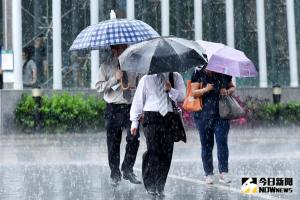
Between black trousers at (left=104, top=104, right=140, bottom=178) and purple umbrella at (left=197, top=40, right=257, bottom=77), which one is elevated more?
purple umbrella at (left=197, top=40, right=257, bottom=77)

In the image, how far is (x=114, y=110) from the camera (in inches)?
450

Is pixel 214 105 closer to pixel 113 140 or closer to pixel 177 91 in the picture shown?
pixel 113 140

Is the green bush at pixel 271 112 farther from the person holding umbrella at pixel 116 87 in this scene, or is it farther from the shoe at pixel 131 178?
the shoe at pixel 131 178

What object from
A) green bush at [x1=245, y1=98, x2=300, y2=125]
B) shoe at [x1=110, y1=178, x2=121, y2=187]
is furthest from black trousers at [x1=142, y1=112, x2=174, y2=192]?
green bush at [x1=245, y1=98, x2=300, y2=125]

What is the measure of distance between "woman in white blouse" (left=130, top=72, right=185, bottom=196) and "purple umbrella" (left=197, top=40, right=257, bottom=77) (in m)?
1.43

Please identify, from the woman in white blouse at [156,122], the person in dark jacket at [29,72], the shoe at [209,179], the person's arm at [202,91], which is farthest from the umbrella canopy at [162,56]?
the person in dark jacket at [29,72]

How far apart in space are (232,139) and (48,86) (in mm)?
7027

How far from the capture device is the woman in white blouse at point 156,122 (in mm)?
9727

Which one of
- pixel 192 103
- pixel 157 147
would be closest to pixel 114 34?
pixel 192 103

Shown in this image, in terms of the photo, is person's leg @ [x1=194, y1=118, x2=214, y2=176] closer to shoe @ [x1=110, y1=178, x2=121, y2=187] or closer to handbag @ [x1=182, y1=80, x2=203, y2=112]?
handbag @ [x1=182, y1=80, x2=203, y2=112]

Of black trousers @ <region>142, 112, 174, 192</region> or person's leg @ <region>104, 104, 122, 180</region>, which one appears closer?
black trousers @ <region>142, 112, 174, 192</region>

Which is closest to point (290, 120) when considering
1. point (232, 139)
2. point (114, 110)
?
point (232, 139)

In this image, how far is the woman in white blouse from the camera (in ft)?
31.9

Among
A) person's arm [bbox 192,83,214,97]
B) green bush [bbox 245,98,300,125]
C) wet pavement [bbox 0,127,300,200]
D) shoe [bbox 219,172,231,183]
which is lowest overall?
wet pavement [bbox 0,127,300,200]
